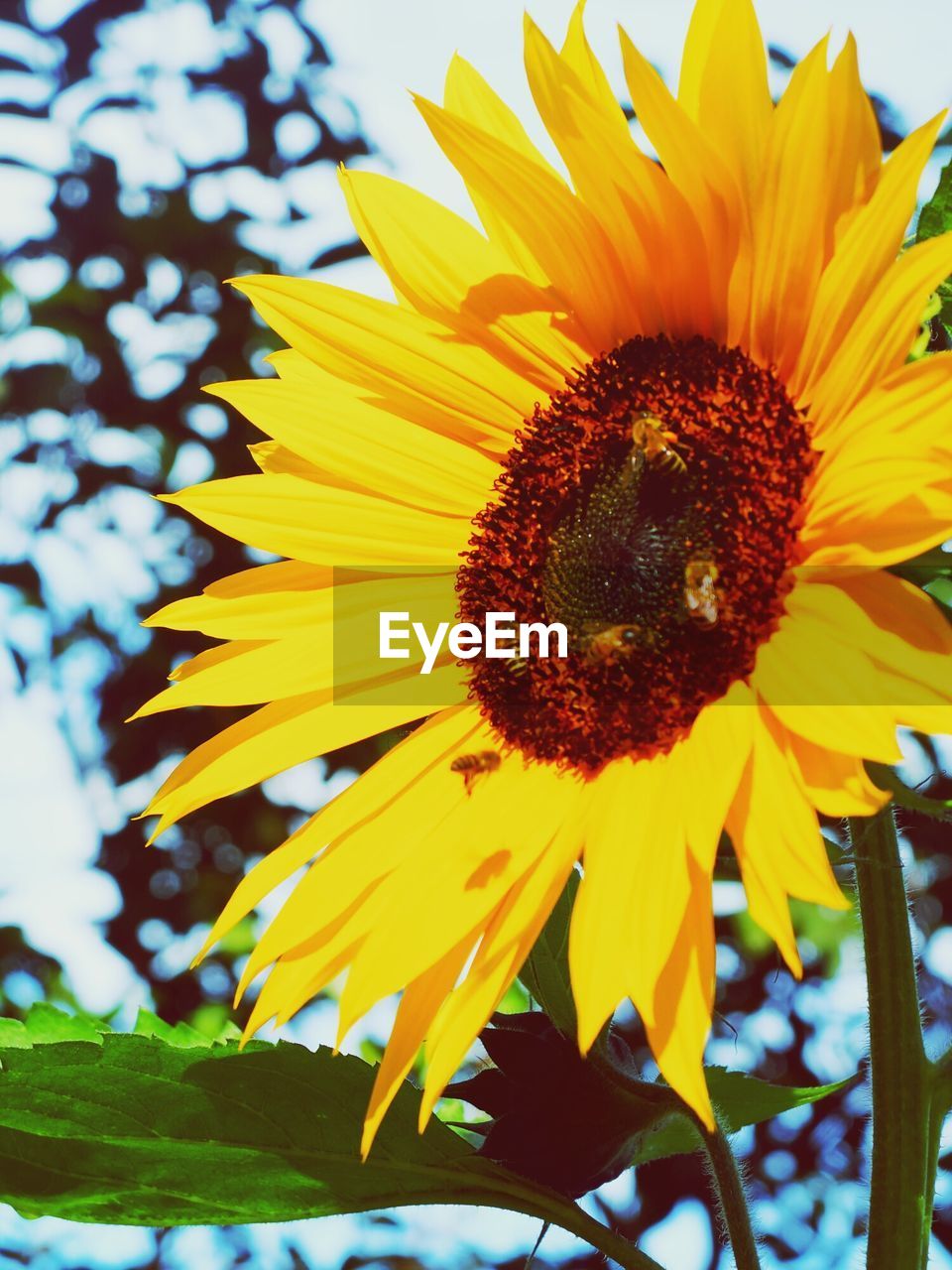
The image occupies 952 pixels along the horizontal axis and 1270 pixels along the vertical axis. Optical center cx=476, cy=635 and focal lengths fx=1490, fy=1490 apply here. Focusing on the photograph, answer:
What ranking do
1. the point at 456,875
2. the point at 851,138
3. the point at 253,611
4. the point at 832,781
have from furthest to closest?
the point at 253,611
the point at 456,875
the point at 851,138
the point at 832,781

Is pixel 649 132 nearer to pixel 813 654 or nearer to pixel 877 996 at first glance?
pixel 813 654

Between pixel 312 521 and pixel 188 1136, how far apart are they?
0.54 meters

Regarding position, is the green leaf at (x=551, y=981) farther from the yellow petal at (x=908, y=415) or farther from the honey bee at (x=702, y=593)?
the yellow petal at (x=908, y=415)

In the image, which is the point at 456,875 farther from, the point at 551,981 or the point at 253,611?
the point at 253,611

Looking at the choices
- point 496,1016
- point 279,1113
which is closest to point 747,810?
point 496,1016

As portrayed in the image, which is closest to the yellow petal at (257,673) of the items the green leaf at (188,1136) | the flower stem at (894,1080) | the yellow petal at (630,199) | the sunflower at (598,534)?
the sunflower at (598,534)

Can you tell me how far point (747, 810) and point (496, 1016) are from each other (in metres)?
0.30

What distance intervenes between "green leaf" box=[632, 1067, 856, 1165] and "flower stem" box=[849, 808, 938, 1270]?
0.22 m

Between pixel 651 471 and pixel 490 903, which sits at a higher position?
pixel 651 471

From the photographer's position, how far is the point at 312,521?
1369 mm

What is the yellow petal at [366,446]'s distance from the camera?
53.4 inches

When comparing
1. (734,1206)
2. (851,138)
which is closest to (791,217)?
(851,138)

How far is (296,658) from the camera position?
131 centimetres

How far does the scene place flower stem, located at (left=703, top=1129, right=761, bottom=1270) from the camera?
Result: 3.63 ft
